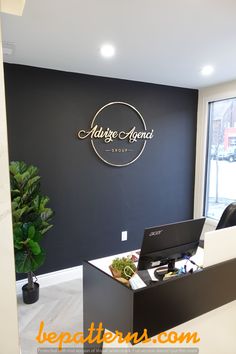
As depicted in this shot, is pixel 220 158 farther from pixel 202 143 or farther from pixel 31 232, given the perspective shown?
pixel 31 232

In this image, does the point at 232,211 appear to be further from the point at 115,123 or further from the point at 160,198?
the point at 115,123

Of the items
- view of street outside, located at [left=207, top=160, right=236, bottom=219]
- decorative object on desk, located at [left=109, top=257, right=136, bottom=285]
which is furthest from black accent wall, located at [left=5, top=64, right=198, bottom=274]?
decorative object on desk, located at [left=109, top=257, right=136, bottom=285]

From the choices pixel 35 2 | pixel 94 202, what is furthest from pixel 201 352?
pixel 35 2

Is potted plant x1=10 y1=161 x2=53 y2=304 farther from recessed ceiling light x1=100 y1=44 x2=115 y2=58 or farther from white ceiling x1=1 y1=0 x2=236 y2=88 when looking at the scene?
recessed ceiling light x1=100 y1=44 x2=115 y2=58

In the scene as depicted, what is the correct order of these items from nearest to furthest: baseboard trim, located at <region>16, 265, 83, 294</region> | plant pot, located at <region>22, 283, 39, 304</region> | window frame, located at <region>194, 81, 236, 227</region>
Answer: plant pot, located at <region>22, 283, 39, 304</region> < baseboard trim, located at <region>16, 265, 83, 294</region> < window frame, located at <region>194, 81, 236, 227</region>

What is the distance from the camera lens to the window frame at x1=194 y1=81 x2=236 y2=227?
403cm

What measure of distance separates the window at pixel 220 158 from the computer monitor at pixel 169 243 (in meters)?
2.41

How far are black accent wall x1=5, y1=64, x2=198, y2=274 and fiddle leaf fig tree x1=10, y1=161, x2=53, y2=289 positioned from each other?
0.47 meters

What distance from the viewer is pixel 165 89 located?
392 cm

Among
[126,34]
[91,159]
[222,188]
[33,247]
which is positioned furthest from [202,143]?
[33,247]

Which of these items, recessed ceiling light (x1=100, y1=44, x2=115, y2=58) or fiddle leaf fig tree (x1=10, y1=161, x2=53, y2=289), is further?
fiddle leaf fig tree (x1=10, y1=161, x2=53, y2=289)

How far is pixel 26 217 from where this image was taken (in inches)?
104

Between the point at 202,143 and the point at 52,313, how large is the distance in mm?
3218

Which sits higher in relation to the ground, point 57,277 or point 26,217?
point 26,217
